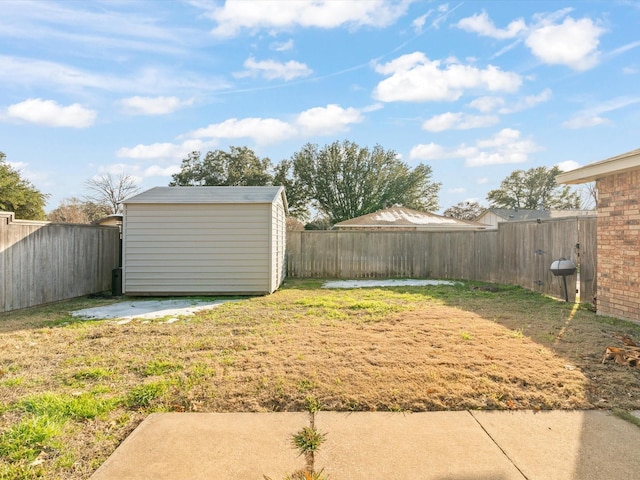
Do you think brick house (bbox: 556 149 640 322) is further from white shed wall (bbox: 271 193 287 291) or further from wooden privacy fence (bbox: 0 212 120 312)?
wooden privacy fence (bbox: 0 212 120 312)


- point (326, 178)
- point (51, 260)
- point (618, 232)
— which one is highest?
point (326, 178)

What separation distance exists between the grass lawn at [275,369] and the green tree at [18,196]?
13.8m

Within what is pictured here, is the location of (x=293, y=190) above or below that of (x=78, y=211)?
above

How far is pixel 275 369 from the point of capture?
3471mm

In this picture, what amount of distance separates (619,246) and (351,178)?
86.9 feet

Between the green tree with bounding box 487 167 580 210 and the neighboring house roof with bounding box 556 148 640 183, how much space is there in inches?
1332

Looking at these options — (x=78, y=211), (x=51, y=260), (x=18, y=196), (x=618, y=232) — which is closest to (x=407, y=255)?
(x=618, y=232)

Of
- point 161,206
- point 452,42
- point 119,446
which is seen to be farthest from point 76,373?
point 452,42

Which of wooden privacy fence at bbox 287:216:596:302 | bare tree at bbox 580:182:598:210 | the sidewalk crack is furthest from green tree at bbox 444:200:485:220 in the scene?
the sidewalk crack

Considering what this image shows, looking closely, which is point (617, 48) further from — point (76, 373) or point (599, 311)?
point (76, 373)

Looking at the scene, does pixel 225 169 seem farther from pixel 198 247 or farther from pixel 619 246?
pixel 619 246

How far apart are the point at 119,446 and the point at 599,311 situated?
682 centimetres

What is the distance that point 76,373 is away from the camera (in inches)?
136

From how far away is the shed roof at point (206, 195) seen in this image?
8370 millimetres
